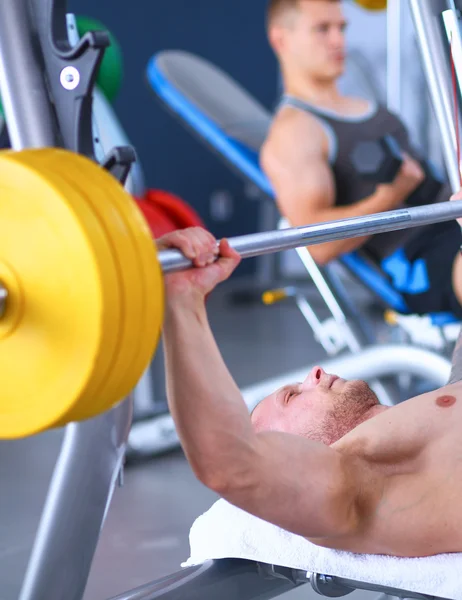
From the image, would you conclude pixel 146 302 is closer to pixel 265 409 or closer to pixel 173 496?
pixel 265 409

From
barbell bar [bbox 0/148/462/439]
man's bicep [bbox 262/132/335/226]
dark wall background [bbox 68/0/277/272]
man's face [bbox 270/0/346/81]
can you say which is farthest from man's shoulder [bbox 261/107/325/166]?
dark wall background [bbox 68/0/277/272]

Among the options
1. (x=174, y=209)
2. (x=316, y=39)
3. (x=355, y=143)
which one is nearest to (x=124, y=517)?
(x=174, y=209)

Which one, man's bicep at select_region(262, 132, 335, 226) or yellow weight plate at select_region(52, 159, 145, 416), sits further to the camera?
man's bicep at select_region(262, 132, 335, 226)

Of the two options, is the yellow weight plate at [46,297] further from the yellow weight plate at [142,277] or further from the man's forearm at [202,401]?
the man's forearm at [202,401]

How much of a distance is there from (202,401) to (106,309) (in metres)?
0.19

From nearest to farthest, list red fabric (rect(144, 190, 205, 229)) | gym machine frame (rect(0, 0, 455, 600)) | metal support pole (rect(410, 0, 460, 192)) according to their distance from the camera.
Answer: gym machine frame (rect(0, 0, 455, 600))
metal support pole (rect(410, 0, 460, 192))
red fabric (rect(144, 190, 205, 229))

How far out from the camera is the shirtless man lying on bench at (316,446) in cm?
80

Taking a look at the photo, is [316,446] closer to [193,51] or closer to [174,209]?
[174,209]

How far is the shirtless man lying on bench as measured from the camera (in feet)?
2.64

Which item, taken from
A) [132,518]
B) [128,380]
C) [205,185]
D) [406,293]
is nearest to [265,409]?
[128,380]

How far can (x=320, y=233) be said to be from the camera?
855 millimetres

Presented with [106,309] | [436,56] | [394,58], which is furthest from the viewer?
[394,58]

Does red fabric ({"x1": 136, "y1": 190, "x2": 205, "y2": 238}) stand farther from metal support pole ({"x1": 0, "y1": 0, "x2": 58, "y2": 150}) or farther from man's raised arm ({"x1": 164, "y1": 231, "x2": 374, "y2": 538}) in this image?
man's raised arm ({"x1": 164, "y1": 231, "x2": 374, "y2": 538})

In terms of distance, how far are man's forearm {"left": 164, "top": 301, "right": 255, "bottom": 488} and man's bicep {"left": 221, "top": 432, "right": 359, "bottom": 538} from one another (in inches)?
0.9
